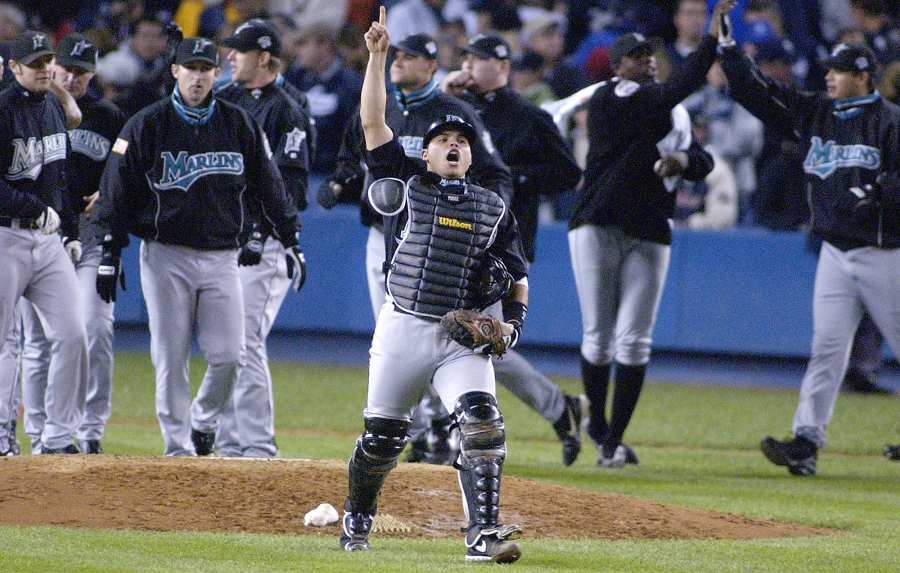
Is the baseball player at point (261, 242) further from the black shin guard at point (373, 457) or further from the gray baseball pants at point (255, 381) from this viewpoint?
the black shin guard at point (373, 457)

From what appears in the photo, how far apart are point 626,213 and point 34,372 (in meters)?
3.74

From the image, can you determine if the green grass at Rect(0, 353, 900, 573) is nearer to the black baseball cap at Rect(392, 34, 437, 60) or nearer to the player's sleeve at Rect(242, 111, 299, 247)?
the player's sleeve at Rect(242, 111, 299, 247)

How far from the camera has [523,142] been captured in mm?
9750

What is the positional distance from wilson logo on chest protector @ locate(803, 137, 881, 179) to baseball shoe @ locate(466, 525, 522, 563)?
4579 millimetres

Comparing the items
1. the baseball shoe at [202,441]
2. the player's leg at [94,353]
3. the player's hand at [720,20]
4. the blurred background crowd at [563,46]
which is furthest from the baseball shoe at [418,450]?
the blurred background crowd at [563,46]

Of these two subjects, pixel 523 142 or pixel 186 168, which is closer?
pixel 186 168

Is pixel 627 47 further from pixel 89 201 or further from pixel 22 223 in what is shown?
pixel 22 223

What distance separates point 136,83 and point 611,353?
21.3 feet

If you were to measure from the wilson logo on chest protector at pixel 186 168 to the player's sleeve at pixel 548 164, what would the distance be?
2215 mm

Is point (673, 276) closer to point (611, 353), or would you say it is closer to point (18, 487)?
point (611, 353)

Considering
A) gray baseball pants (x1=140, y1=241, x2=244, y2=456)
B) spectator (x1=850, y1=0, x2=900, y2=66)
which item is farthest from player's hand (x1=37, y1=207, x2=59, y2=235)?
spectator (x1=850, y1=0, x2=900, y2=66)

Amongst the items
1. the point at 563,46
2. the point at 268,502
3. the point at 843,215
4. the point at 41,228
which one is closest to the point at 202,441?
the point at 41,228

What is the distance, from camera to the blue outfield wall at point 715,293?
1424cm

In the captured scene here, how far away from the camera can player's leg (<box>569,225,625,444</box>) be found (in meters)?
9.67
